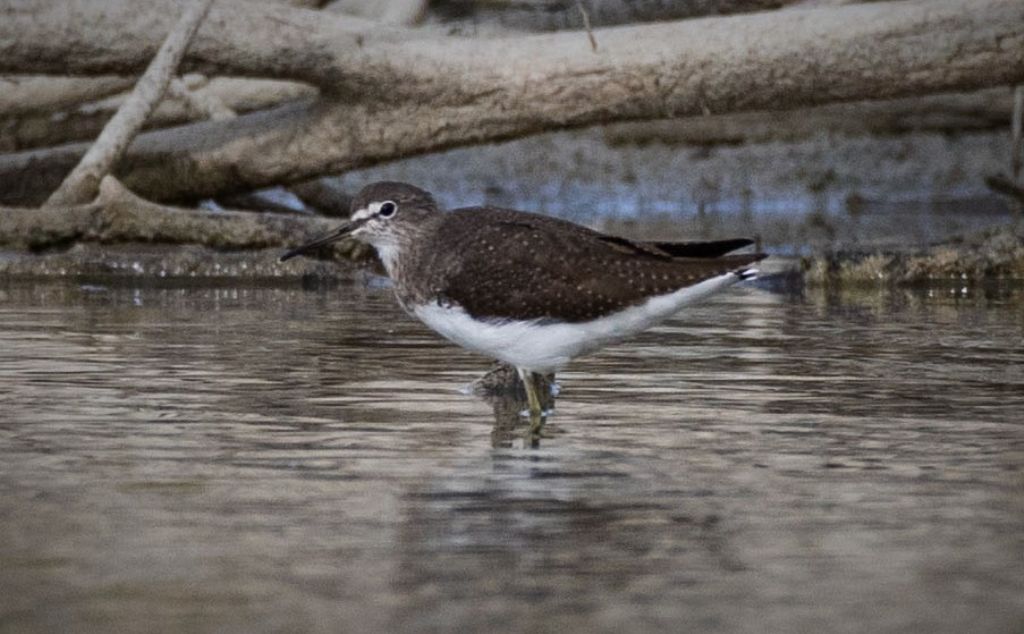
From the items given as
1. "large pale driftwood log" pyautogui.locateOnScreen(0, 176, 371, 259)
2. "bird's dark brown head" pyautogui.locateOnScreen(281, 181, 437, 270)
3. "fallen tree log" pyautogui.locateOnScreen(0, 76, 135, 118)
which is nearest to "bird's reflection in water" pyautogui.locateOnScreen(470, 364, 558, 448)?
"bird's dark brown head" pyautogui.locateOnScreen(281, 181, 437, 270)

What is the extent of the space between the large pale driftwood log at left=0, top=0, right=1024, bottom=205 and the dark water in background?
3.07 meters

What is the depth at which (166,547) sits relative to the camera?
505cm

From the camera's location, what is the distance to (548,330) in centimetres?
722

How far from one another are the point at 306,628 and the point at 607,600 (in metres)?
0.65

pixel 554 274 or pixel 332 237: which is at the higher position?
pixel 332 237

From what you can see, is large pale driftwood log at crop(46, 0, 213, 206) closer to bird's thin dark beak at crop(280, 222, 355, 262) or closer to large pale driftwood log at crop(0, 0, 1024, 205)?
large pale driftwood log at crop(0, 0, 1024, 205)

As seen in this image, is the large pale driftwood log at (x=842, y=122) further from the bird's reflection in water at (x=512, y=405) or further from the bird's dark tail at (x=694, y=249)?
the bird's dark tail at (x=694, y=249)

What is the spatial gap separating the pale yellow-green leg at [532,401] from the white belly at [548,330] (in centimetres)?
4

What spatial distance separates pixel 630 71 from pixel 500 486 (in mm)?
6907

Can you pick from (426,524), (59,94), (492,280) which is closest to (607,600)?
(426,524)

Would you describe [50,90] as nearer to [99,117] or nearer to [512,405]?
[99,117]

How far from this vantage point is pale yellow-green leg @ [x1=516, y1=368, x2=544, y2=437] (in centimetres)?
Result: 714

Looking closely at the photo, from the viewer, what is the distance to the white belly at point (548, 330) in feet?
23.5

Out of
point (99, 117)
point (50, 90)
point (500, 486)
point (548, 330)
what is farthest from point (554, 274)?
point (99, 117)
